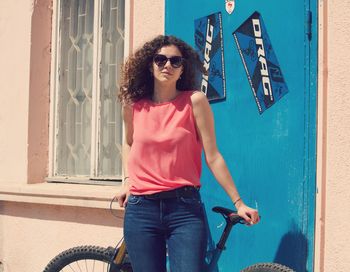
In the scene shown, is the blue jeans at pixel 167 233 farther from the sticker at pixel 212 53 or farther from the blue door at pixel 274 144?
the sticker at pixel 212 53

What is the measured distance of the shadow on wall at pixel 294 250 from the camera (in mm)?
3977

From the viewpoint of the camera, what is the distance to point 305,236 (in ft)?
13.0

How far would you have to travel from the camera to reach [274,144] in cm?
412

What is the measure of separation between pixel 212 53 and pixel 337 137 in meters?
1.14

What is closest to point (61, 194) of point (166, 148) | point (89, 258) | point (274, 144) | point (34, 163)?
point (34, 163)

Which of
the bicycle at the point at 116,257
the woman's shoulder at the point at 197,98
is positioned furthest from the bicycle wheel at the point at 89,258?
the woman's shoulder at the point at 197,98

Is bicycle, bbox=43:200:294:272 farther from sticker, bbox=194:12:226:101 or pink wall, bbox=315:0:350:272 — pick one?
sticker, bbox=194:12:226:101

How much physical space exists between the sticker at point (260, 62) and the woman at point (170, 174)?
89 centimetres

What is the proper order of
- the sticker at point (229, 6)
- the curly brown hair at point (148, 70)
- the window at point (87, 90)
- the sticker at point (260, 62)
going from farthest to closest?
the window at point (87, 90), the sticker at point (229, 6), the sticker at point (260, 62), the curly brown hair at point (148, 70)

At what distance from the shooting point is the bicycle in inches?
138

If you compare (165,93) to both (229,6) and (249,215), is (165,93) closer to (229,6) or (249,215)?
(249,215)

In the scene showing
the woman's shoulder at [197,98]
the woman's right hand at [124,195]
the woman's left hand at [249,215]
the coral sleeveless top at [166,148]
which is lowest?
the woman's left hand at [249,215]

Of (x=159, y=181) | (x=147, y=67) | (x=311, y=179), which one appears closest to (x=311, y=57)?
(x=311, y=179)

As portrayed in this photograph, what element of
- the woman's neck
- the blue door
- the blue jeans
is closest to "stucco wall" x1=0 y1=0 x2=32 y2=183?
the blue door
